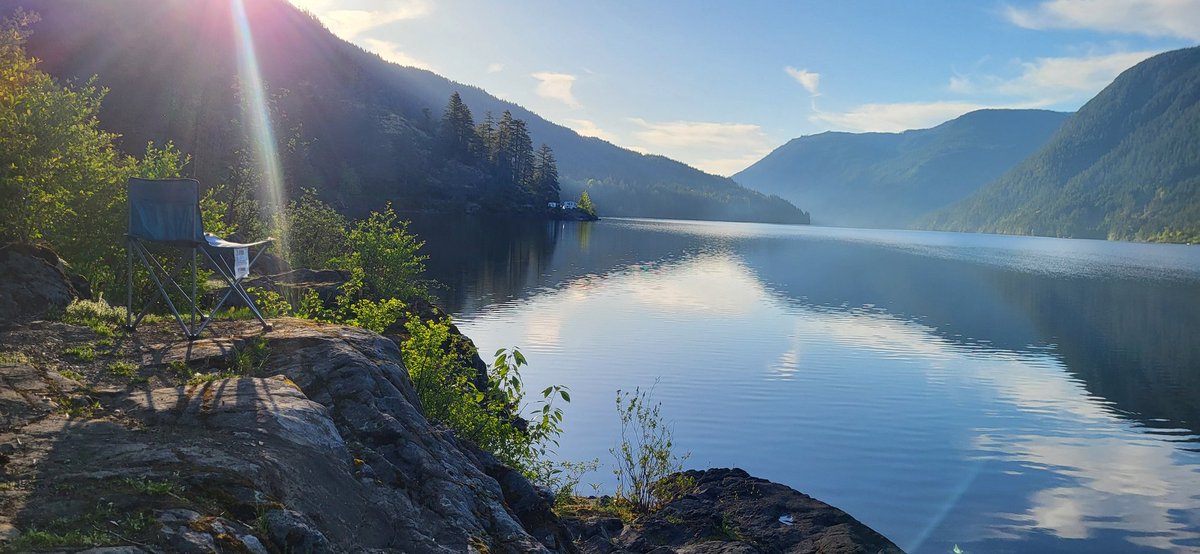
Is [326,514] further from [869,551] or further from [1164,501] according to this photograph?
[1164,501]

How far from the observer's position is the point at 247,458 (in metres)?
6.05

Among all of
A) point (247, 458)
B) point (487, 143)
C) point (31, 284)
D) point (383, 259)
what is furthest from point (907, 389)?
point (487, 143)

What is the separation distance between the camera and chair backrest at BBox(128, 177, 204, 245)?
11.0 metres

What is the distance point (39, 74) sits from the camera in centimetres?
1767

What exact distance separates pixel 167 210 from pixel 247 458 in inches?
271

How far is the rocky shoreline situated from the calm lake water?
6420mm

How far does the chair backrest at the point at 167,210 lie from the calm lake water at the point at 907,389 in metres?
10.3

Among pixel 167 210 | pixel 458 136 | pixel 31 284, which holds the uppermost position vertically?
pixel 458 136

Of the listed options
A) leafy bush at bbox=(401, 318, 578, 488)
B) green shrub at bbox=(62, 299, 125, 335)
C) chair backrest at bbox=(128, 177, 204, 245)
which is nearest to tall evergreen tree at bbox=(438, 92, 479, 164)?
leafy bush at bbox=(401, 318, 578, 488)

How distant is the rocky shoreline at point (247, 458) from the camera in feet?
16.5

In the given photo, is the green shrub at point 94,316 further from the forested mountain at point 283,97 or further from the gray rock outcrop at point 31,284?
the forested mountain at point 283,97

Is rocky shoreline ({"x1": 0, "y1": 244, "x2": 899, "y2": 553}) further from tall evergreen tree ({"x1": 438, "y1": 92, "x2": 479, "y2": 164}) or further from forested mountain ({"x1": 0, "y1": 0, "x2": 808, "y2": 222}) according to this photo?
tall evergreen tree ({"x1": 438, "y1": 92, "x2": 479, "y2": 164})

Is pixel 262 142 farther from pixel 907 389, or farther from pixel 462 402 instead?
pixel 907 389

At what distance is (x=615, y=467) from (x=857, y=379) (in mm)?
→ 13975
